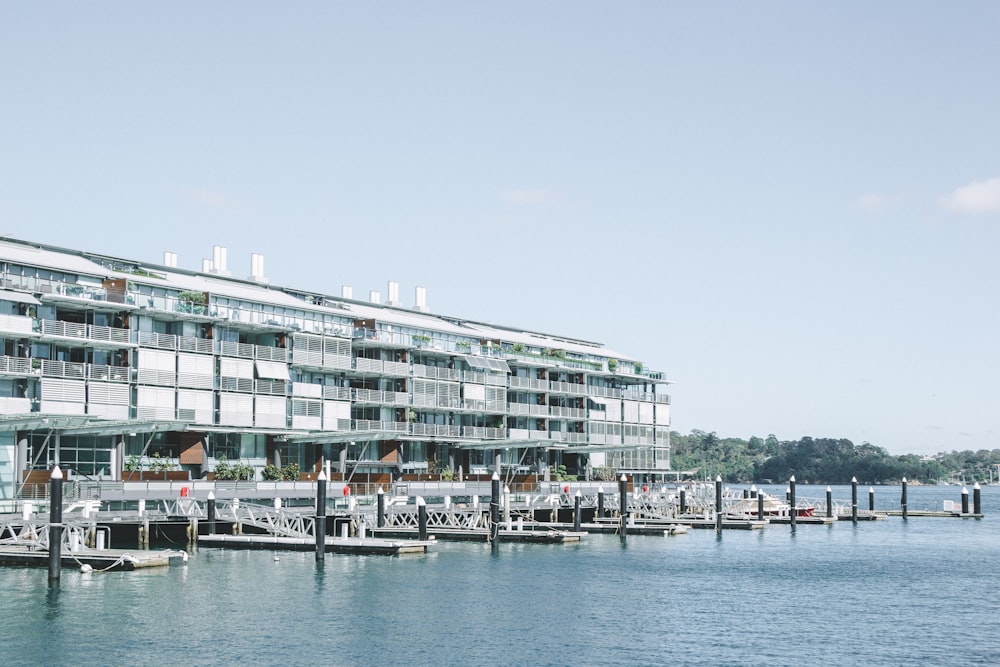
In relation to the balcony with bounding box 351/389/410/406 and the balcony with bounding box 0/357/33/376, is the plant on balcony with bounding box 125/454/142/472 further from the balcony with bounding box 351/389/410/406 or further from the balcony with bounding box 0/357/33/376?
the balcony with bounding box 351/389/410/406

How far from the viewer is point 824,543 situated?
316 feet

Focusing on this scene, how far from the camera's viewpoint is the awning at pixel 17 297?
81438 millimetres

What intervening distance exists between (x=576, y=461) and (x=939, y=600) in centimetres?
7710

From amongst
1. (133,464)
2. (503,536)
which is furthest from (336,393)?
(503,536)

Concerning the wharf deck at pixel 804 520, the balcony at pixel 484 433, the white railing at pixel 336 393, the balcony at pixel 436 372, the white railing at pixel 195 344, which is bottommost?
the wharf deck at pixel 804 520

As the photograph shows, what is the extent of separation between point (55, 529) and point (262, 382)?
4318 cm

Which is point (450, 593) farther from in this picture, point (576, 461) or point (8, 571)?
point (576, 461)

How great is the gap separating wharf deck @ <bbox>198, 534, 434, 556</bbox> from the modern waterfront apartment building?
9.00 meters

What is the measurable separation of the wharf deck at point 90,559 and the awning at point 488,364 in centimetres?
6027

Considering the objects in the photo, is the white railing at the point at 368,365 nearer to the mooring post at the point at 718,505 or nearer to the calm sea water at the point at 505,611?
the mooring post at the point at 718,505

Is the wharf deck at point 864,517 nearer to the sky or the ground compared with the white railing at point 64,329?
nearer to the ground

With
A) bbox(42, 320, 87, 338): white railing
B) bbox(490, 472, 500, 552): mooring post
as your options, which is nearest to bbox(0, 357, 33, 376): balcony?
bbox(42, 320, 87, 338): white railing

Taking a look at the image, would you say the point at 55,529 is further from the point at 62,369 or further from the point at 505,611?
the point at 62,369

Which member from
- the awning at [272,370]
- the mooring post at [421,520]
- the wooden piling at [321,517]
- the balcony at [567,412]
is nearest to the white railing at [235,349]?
the awning at [272,370]
